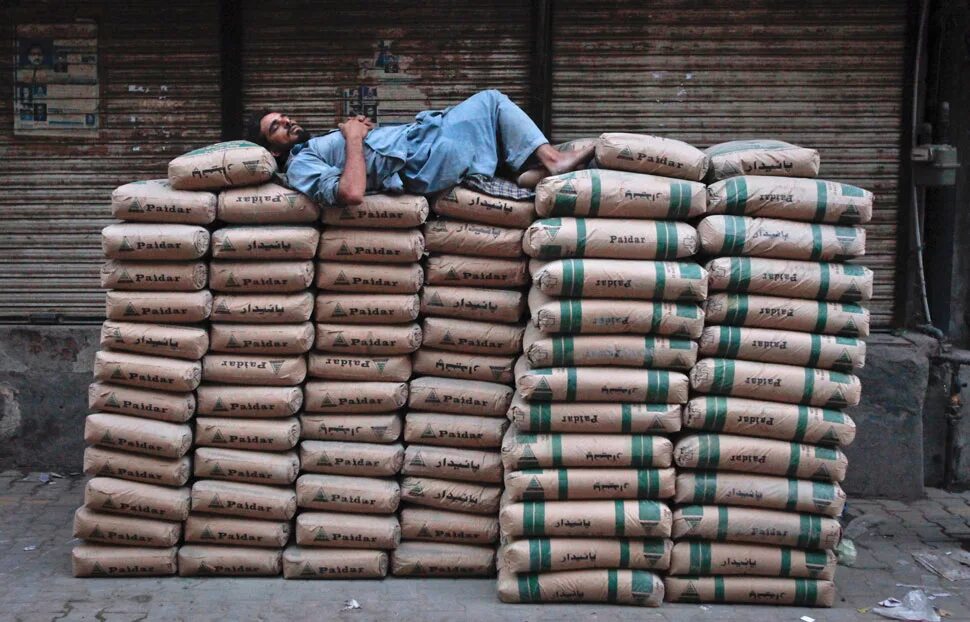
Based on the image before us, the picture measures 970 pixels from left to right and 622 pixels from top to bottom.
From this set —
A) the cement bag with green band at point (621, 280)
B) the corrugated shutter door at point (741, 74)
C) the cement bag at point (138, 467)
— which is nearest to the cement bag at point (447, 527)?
the cement bag at point (138, 467)

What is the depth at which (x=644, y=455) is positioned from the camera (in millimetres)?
4758

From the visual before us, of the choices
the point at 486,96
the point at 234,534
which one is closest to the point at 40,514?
the point at 234,534

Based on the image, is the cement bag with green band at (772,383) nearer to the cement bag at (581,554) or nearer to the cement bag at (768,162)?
the cement bag at (581,554)

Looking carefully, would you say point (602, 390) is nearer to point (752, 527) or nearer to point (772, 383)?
point (772, 383)

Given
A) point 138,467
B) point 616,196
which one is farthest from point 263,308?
point 616,196

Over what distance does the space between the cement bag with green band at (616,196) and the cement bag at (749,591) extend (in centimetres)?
172

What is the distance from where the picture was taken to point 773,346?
484cm

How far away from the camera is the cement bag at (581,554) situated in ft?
15.4

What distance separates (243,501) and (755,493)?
95.4 inches

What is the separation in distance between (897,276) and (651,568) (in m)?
3.00

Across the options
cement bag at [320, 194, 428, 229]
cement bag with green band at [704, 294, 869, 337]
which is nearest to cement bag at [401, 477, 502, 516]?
cement bag at [320, 194, 428, 229]

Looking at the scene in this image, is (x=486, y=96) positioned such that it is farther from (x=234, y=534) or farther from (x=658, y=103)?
(x=234, y=534)

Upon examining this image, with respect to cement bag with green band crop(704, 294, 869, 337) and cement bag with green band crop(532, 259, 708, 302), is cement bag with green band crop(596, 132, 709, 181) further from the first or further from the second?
cement bag with green band crop(704, 294, 869, 337)

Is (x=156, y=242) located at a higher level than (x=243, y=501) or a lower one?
higher
